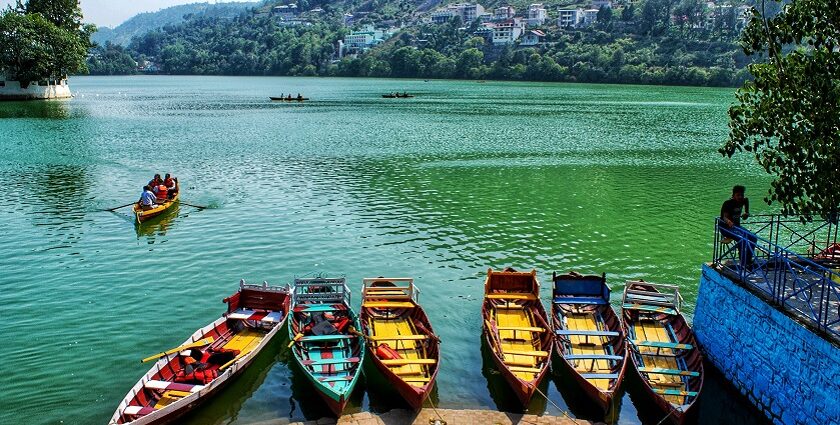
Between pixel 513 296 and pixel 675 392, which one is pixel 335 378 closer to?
pixel 513 296

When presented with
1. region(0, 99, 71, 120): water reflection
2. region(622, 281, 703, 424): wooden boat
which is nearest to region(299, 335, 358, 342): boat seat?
region(622, 281, 703, 424): wooden boat

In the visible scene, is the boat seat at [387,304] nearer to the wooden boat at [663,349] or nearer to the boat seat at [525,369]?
the boat seat at [525,369]

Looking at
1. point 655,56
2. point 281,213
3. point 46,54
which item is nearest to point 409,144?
point 281,213

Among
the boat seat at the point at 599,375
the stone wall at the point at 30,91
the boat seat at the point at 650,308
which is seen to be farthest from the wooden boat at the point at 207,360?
the stone wall at the point at 30,91

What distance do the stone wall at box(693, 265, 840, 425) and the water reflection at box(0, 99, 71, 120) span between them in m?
85.7

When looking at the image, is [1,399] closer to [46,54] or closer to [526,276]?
[526,276]

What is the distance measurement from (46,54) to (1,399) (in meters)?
105

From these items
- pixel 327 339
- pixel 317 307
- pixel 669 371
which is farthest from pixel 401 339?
pixel 669 371

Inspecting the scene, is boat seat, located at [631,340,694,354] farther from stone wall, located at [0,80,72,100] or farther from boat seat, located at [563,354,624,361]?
stone wall, located at [0,80,72,100]

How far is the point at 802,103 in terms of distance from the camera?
52.3 feet

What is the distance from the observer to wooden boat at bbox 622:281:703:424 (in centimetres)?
1534

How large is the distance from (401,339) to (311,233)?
1434 centimetres

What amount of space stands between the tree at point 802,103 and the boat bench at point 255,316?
43.4ft

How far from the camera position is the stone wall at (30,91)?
112 m
